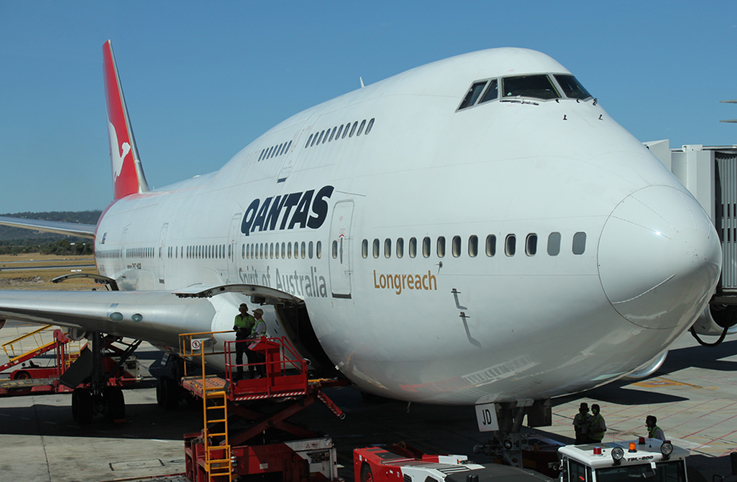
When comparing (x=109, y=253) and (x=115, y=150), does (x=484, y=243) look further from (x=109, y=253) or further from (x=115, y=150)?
(x=115, y=150)

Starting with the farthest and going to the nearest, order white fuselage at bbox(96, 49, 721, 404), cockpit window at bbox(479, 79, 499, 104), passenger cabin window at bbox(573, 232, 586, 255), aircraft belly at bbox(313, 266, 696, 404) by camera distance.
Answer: cockpit window at bbox(479, 79, 499, 104)
aircraft belly at bbox(313, 266, 696, 404)
passenger cabin window at bbox(573, 232, 586, 255)
white fuselage at bbox(96, 49, 721, 404)

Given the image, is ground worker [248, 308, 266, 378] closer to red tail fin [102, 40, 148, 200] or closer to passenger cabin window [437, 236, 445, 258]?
passenger cabin window [437, 236, 445, 258]

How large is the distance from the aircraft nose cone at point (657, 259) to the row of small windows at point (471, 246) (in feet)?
1.38

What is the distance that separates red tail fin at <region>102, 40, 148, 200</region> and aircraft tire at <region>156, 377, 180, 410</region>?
11.8m

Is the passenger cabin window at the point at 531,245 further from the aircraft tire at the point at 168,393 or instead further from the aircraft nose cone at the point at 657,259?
the aircraft tire at the point at 168,393

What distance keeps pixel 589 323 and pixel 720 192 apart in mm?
8517

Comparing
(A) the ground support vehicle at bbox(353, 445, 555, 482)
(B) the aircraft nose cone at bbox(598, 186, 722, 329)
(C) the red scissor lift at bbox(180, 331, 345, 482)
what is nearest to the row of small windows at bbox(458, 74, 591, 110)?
(B) the aircraft nose cone at bbox(598, 186, 722, 329)

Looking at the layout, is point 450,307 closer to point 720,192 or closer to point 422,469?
point 422,469

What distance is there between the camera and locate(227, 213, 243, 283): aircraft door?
15.1 metres

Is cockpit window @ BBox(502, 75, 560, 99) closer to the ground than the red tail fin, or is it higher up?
closer to the ground

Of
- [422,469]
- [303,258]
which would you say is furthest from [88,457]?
[422,469]

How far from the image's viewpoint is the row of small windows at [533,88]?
31.5 ft

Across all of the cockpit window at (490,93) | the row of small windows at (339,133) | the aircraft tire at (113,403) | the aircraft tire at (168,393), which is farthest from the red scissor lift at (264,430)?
the aircraft tire at (168,393)

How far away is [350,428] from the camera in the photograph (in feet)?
55.8
